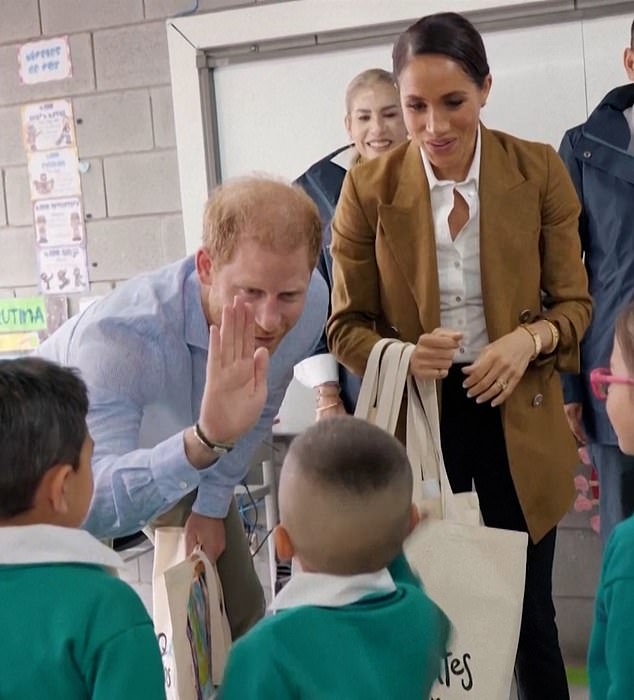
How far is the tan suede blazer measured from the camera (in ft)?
6.52

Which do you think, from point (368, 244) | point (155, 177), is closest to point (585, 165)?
point (368, 244)

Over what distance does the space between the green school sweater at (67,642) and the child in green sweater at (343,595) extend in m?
0.13

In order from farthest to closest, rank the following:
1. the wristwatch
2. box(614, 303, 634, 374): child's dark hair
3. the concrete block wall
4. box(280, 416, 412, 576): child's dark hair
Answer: the concrete block wall
the wristwatch
box(614, 303, 634, 374): child's dark hair
box(280, 416, 412, 576): child's dark hair

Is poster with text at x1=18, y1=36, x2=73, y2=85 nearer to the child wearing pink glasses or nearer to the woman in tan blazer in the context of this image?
the woman in tan blazer

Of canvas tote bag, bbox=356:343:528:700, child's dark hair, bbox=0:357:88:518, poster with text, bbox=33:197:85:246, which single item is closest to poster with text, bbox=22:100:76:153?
poster with text, bbox=33:197:85:246

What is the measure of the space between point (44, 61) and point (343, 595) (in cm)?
272

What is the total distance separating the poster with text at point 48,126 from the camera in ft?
11.5

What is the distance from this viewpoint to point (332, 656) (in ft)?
3.93

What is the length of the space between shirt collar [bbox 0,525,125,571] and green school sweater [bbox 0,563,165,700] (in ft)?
0.07

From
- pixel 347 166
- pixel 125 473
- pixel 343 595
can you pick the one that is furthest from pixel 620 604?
pixel 347 166

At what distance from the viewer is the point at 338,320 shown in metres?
2.09

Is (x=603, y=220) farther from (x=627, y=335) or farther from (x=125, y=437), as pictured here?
(x=125, y=437)

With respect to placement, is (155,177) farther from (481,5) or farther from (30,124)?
(481,5)

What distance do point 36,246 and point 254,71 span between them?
3.09ft
